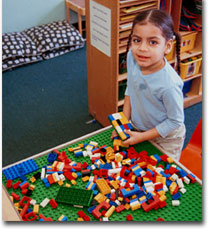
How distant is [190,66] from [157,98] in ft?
5.41

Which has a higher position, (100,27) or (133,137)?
(100,27)

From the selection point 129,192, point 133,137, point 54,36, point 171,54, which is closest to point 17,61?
point 54,36

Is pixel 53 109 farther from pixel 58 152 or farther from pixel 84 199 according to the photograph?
pixel 84 199

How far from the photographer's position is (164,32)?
1.34 meters

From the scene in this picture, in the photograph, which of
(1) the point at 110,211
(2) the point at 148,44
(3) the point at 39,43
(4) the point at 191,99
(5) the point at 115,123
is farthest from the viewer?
(3) the point at 39,43

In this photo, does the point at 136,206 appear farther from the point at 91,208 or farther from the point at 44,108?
the point at 44,108

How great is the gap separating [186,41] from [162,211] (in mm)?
2017

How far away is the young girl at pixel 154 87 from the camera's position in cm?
133

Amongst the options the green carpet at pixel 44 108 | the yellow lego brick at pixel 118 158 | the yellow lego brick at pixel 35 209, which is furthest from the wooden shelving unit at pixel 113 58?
the yellow lego brick at pixel 35 209

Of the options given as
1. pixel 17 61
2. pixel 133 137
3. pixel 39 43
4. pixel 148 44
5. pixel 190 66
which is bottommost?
pixel 17 61

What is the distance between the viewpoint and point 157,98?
4.86 ft

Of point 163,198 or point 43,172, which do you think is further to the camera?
point 43,172

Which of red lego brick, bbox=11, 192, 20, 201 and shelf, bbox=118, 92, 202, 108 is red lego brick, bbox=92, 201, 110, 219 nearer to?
red lego brick, bbox=11, 192, 20, 201

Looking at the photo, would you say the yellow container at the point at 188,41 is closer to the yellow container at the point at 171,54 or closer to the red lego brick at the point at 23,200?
the yellow container at the point at 171,54
